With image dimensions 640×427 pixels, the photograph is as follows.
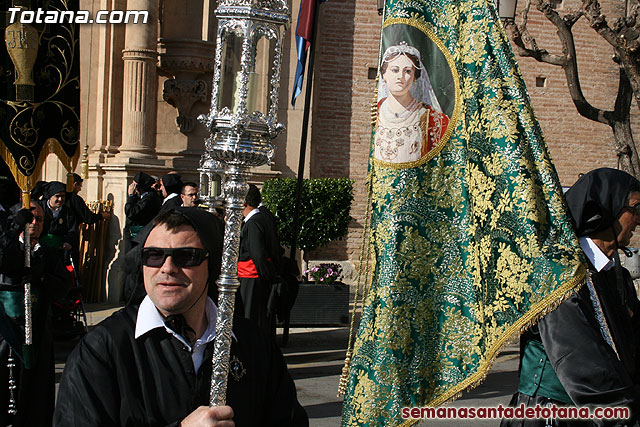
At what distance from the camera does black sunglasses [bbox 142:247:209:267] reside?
2980 mm

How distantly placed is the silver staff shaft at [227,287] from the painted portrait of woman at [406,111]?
1.30 meters

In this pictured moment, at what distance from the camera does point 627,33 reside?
13398 millimetres

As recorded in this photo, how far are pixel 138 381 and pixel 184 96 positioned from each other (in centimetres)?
1313

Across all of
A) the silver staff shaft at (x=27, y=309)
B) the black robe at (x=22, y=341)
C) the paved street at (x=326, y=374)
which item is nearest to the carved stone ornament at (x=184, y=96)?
the paved street at (x=326, y=374)

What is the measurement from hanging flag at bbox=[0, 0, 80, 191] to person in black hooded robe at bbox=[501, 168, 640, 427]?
5.17 metres

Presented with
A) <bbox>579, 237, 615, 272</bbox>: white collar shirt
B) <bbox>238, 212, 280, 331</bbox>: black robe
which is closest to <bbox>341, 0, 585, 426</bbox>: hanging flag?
<bbox>579, 237, 615, 272</bbox>: white collar shirt

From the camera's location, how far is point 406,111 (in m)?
3.92

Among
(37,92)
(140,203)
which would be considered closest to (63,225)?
(140,203)

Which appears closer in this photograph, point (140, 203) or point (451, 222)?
point (451, 222)

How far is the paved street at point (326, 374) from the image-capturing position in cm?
816

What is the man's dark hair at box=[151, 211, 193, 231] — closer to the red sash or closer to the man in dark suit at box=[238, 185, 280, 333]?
the man in dark suit at box=[238, 185, 280, 333]

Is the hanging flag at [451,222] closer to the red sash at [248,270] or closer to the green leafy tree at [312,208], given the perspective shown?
the red sash at [248,270]

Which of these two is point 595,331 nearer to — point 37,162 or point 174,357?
point 174,357

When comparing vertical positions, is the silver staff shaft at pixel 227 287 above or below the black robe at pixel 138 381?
above
